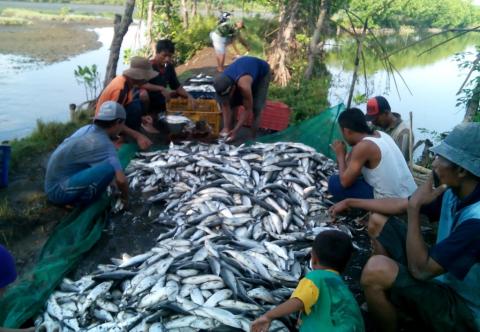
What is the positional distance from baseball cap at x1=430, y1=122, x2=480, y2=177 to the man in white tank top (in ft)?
5.70

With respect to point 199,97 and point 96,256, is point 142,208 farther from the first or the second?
point 199,97

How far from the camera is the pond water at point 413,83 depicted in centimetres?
1527

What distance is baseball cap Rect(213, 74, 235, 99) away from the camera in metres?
6.52

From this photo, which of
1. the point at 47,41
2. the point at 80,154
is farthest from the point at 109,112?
the point at 47,41

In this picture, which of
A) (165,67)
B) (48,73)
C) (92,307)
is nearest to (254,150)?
(165,67)

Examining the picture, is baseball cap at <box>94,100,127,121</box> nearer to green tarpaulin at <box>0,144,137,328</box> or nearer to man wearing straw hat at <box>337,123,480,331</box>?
green tarpaulin at <box>0,144,137,328</box>

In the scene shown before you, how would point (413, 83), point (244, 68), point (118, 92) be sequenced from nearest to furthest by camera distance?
point (118, 92), point (244, 68), point (413, 83)

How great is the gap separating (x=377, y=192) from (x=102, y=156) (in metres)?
2.93

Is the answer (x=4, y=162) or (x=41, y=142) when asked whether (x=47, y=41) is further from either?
(x=4, y=162)

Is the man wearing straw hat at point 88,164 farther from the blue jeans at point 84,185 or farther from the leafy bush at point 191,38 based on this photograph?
the leafy bush at point 191,38

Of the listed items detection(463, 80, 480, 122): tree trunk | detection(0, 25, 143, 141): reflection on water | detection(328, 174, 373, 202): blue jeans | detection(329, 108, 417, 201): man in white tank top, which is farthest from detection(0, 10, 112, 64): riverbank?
detection(329, 108, 417, 201): man in white tank top

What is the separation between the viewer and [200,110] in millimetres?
7281

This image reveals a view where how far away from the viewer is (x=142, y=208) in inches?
199

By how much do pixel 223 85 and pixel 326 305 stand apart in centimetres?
442
